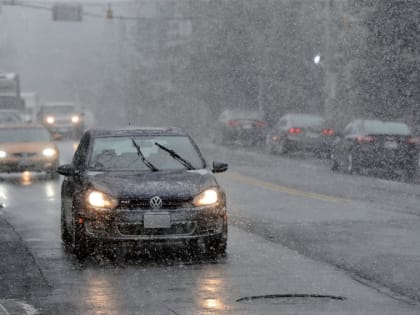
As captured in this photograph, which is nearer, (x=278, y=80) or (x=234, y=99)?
(x=278, y=80)

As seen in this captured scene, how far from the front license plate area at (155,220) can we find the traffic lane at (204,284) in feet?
1.36

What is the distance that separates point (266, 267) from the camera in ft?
38.8

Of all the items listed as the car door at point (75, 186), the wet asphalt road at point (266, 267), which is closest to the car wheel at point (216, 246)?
the wet asphalt road at point (266, 267)

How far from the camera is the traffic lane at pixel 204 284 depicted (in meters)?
9.38

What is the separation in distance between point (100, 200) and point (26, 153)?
587 inches

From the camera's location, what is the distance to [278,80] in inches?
2119

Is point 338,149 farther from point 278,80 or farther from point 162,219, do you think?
point 278,80

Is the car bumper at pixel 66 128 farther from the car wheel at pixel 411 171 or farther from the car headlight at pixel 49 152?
the car wheel at pixel 411 171

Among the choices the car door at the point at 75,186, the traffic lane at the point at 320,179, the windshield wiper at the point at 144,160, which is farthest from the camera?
the traffic lane at the point at 320,179

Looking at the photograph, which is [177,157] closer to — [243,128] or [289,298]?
[289,298]

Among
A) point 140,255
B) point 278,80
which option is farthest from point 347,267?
point 278,80

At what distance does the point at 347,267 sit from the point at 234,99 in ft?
158

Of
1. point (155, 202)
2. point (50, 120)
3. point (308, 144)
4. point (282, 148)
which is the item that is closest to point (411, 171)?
point (308, 144)

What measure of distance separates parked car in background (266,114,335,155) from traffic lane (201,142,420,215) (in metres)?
0.44
